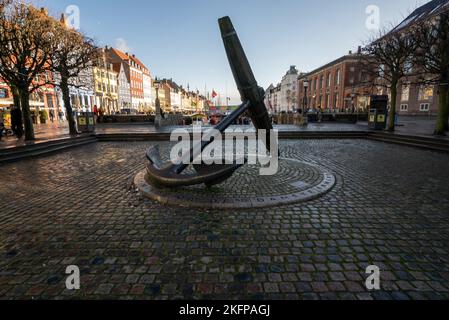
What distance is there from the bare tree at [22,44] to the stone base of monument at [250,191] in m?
9.66

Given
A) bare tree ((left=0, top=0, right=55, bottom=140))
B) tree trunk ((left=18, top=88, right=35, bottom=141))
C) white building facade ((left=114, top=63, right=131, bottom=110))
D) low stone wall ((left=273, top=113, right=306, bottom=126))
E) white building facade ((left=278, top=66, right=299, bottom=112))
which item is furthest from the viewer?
white building facade ((left=278, top=66, right=299, bottom=112))

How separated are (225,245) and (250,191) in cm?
211

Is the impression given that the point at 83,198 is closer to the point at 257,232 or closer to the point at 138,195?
the point at 138,195

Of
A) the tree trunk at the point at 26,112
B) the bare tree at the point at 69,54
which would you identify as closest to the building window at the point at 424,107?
the bare tree at the point at 69,54

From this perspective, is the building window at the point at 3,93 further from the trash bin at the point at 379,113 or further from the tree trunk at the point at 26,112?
the trash bin at the point at 379,113

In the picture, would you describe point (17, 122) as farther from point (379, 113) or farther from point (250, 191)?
point (379, 113)

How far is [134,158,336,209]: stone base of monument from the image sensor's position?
14.6 ft

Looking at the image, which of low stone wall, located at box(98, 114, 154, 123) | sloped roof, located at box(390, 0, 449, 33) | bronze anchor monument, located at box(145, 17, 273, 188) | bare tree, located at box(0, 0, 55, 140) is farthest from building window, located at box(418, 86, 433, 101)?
bare tree, located at box(0, 0, 55, 140)

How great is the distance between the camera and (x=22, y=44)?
440 inches

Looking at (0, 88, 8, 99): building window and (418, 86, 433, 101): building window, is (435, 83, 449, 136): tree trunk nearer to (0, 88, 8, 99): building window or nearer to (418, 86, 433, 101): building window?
(418, 86, 433, 101): building window

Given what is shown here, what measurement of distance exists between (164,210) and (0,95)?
3676cm

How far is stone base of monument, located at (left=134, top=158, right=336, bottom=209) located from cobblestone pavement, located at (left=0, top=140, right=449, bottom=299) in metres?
0.22
